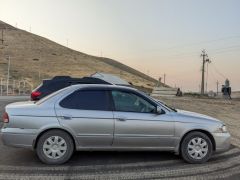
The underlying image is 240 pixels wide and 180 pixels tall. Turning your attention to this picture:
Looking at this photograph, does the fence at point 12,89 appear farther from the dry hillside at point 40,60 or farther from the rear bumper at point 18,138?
the rear bumper at point 18,138

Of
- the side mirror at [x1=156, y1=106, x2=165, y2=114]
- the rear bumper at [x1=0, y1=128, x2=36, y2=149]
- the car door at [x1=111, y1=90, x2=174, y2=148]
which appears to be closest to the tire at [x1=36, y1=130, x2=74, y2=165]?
the rear bumper at [x1=0, y1=128, x2=36, y2=149]

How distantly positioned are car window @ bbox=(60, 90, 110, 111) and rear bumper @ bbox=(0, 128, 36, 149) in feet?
2.89

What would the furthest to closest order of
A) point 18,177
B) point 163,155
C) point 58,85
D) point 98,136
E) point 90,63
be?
point 90,63
point 58,85
point 163,155
point 98,136
point 18,177

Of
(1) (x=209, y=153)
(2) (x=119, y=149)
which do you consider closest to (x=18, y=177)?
(2) (x=119, y=149)

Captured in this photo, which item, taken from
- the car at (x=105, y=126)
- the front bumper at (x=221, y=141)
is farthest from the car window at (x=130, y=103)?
the front bumper at (x=221, y=141)

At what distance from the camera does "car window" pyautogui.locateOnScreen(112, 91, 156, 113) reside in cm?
901

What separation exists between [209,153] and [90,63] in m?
114

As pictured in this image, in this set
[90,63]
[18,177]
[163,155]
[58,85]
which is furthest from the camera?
[90,63]

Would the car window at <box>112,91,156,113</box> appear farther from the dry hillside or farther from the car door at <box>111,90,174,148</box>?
the dry hillside

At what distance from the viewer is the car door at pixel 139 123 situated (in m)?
8.81

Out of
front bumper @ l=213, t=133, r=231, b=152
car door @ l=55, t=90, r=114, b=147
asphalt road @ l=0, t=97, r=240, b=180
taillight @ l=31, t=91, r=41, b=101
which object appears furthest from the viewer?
taillight @ l=31, t=91, r=41, b=101

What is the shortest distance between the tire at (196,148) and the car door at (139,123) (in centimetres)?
→ 31

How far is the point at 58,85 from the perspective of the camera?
579 inches

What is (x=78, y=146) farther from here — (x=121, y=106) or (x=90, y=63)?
(x=90, y=63)
